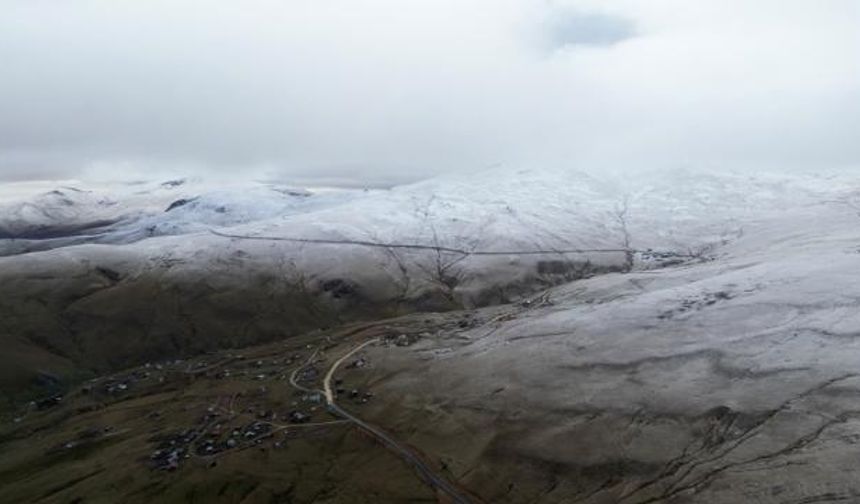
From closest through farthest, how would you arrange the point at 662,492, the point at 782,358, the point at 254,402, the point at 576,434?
the point at 662,492 < the point at 576,434 < the point at 782,358 < the point at 254,402

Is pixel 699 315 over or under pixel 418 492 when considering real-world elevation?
over

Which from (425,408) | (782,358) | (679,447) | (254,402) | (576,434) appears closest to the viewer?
(679,447)

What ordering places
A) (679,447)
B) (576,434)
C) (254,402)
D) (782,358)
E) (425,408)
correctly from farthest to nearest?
(254,402) → (425,408) → (782,358) → (576,434) → (679,447)

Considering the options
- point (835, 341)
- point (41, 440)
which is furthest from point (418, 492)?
point (41, 440)

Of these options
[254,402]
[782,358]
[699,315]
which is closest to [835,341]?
Result: [782,358]

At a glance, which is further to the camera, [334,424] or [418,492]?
[334,424]

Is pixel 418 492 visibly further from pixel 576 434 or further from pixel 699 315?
pixel 699 315

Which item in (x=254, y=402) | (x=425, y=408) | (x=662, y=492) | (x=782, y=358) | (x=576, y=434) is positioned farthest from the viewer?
(x=254, y=402)

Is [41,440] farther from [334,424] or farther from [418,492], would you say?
[418,492]

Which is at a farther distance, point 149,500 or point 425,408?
point 425,408
